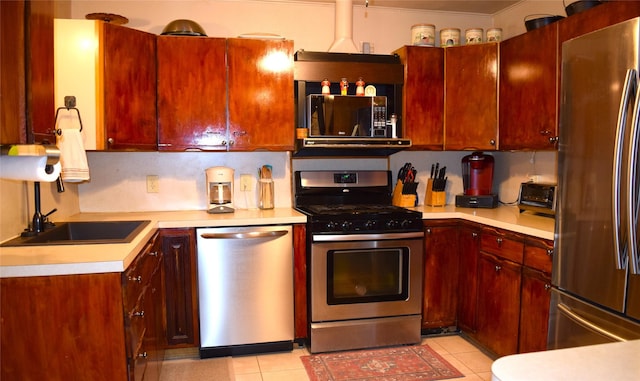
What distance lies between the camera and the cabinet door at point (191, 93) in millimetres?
2963

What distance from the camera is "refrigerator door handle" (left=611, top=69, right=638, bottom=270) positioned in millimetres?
1657

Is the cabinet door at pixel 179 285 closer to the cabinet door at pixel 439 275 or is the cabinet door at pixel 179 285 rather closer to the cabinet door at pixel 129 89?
the cabinet door at pixel 129 89

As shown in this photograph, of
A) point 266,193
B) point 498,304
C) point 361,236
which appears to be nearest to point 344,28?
point 266,193

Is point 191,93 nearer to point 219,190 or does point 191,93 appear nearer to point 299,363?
point 219,190

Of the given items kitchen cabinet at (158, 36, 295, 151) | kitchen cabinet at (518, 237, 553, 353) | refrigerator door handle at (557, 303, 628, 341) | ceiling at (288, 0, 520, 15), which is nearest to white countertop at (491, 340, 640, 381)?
→ refrigerator door handle at (557, 303, 628, 341)

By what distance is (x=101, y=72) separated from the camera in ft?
8.61

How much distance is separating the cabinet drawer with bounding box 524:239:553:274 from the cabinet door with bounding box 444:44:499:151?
102 centimetres

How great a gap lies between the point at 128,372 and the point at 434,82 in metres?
2.73

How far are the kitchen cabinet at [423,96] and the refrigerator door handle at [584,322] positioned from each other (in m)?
1.58

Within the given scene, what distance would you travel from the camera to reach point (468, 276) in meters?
3.11

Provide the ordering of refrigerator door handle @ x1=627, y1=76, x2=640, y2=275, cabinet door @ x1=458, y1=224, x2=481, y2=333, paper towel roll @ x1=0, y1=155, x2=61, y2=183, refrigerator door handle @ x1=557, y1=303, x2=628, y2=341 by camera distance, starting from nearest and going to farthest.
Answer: paper towel roll @ x1=0, y1=155, x2=61, y2=183, refrigerator door handle @ x1=627, y1=76, x2=640, y2=275, refrigerator door handle @ x1=557, y1=303, x2=628, y2=341, cabinet door @ x1=458, y1=224, x2=481, y2=333

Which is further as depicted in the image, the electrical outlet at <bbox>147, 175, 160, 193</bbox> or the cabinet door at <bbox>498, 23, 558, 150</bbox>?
the electrical outlet at <bbox>147, 175, 160, 193</bbox>

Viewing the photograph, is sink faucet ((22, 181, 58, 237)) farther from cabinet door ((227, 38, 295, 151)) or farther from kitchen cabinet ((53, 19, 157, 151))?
cabinet door ((227, 38, 295, 151))

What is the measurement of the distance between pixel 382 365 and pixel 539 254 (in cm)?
117
